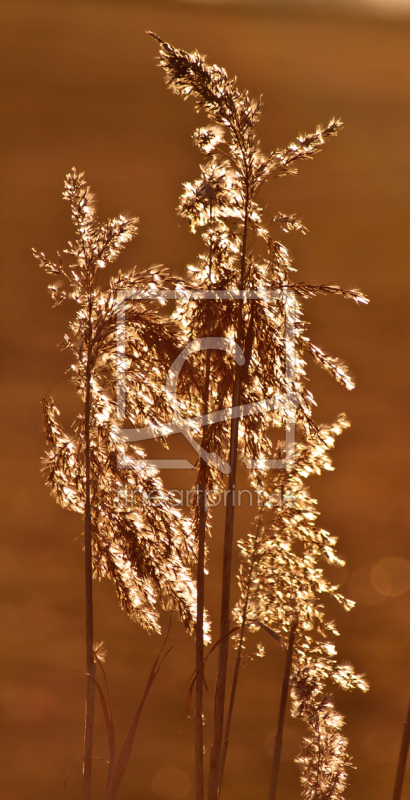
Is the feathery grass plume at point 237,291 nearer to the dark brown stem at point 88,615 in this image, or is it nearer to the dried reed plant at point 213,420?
the dried reed plant at point 213,420

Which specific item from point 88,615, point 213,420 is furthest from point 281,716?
point 213,420

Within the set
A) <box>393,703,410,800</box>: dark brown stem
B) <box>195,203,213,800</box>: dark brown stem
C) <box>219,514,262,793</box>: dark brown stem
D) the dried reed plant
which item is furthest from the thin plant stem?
<box>195,203,213,800</box>: dark brown stem

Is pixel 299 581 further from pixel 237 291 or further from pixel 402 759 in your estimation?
pixel 237 291

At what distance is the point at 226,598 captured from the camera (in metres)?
3.87

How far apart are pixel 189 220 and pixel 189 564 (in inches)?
81.8

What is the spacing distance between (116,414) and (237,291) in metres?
1.08

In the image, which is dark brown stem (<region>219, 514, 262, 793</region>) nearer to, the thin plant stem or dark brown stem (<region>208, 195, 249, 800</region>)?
dark brown stem (<region>208, 195, 249, 800</region>)

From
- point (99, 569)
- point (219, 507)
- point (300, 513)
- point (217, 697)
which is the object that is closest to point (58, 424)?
point (99, 569)

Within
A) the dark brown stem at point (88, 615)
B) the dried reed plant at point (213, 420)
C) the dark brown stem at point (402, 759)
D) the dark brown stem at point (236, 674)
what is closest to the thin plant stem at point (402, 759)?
the dark brown stem at point (402, 759)

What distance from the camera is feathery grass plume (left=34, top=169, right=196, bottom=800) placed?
4195 millimetres

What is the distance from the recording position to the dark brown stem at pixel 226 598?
12.6ft

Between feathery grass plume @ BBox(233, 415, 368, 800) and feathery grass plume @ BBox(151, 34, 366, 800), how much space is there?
363 millimetres

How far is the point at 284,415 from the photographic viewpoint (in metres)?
4.18

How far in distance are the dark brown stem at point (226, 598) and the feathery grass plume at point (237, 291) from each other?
10 mm
